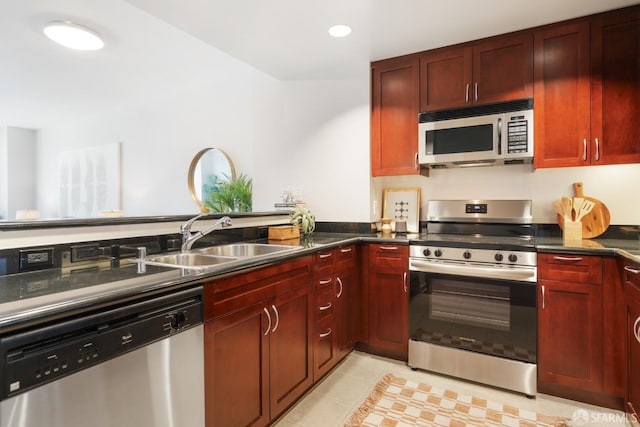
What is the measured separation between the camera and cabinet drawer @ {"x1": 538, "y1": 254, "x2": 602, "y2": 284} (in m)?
1.99

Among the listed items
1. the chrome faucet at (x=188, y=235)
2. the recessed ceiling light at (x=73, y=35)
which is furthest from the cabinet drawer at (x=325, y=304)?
the recessed ceiling light at (x=73, y=35)

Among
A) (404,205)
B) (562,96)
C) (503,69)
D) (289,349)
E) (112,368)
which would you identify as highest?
(503,69)

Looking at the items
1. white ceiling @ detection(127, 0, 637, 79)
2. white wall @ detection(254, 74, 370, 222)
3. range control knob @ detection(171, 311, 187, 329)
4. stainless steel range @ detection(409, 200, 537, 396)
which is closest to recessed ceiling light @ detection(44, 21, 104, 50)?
white ceiling @ detection(127, 0, 637, 79)

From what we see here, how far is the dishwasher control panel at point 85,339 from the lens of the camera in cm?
87

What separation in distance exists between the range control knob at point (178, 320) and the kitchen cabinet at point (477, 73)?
237 cm

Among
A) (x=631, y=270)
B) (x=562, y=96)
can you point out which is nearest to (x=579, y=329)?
(x=631, y=270)

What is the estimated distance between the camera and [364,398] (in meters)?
2.14

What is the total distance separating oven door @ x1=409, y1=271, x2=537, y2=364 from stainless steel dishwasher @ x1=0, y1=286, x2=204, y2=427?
1.63 m

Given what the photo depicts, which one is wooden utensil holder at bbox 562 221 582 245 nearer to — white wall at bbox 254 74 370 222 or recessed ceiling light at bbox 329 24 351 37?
white wall at bbox 254 74 370 222

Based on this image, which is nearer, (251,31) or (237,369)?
(237,369)

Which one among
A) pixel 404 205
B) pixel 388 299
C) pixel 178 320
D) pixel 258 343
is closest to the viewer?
pixel 178 320

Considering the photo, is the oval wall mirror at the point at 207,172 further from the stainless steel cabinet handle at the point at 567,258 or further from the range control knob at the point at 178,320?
the stainless steel cabinet handle at the point at 567,258

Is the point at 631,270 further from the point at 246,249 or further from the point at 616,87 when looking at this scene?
the point at 246,249

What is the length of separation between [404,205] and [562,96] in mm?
1386
